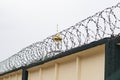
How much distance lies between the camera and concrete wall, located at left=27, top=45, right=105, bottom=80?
27.1 ft

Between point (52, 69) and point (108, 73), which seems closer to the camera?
point (108, 73)

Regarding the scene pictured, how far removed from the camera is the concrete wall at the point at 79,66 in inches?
325

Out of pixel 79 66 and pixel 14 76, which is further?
pixel 14 76

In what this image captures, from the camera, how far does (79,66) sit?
9.19 metres

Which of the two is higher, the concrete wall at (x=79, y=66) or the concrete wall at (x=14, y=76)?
the concrete wall at (x=14, y=76)

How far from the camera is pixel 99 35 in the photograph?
27.3 ft

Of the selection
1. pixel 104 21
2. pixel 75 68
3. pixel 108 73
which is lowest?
pixel 108 73

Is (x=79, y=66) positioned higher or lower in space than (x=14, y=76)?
lower

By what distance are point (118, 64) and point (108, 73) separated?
0.29m

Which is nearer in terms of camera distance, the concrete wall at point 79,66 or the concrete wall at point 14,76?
the concrete wall at point 79,66

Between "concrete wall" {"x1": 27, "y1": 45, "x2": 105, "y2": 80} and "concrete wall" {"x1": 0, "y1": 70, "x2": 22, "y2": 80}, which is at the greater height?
"concrete wall" {"x1": 0, "y1": 70, "x2": 22, "y2": 80}

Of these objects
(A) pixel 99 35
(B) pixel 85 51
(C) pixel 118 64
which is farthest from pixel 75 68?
(C) pixel 118 64

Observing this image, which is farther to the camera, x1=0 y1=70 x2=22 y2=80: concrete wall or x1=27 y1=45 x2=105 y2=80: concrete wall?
x1=0 y1=70 x2=22 y2=80: concrete wall

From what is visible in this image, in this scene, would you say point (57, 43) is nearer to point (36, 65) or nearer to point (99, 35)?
A: point (36, 65)
